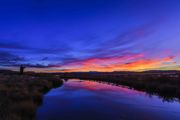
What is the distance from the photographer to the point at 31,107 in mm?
13602

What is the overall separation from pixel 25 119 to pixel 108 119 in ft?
17.8

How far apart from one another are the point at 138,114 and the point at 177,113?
10.6ft

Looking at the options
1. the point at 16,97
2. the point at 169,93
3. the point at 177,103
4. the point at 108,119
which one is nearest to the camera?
the point at 108,119

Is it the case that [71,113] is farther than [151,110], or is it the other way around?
[151,110]

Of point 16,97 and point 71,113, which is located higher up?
point 16,97

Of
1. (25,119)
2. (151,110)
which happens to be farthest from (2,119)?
(151,110)

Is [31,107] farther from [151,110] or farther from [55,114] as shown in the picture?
[151,110]

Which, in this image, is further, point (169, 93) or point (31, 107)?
point (169, 93)

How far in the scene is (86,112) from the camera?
15.3 m

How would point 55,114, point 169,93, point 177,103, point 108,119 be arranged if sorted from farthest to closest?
point 169,93, point 177,103, point 55,114, point 108,119

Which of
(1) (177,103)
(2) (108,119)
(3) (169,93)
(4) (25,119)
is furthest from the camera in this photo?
(3) (169,93)

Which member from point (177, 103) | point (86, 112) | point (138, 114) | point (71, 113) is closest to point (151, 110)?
point (138, 114)

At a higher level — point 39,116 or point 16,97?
point 16,97

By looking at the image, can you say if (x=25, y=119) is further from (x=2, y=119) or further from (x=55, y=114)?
(x=55, y=114)
